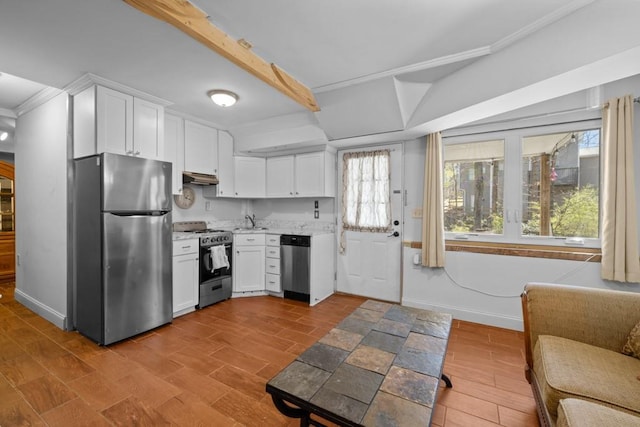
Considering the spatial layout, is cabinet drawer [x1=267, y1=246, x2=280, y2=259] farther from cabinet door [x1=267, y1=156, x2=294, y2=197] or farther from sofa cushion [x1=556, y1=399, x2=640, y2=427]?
sofa cushion [x1=556, y1=399, x2=640, y2=427]

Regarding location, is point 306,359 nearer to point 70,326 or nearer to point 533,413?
point 533,413

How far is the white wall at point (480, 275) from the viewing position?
2617 millimetres

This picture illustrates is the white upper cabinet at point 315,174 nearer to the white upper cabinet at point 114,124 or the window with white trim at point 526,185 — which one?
the window with white trim at point 526,185

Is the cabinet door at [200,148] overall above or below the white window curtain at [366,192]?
above

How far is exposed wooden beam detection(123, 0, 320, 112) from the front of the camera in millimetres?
1593

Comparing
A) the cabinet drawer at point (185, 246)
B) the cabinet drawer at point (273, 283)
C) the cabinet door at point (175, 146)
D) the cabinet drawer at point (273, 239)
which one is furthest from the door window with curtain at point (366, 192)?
the cabinet door at point (175, 146)

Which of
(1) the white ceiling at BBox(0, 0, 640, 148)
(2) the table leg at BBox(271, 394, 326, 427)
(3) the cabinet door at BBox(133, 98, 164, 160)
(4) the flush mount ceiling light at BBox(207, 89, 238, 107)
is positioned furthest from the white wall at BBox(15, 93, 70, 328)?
(2) the table leg at BBox(271, 394, 326, 427)

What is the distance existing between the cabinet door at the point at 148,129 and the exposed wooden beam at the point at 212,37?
1.44 m

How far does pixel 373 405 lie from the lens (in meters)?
1.11

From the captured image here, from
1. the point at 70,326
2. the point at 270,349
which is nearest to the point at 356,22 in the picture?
the point at 270,349

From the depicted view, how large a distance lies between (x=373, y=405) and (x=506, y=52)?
250cm

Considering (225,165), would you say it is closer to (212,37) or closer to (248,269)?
(248,269)

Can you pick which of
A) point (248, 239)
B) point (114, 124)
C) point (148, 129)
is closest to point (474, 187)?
point (248, 239)

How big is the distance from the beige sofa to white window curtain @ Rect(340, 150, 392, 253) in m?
2.05
